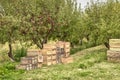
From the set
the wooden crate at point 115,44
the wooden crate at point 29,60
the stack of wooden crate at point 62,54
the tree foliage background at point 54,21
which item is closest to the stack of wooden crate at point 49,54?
the stack of wooden crate at point 62,54

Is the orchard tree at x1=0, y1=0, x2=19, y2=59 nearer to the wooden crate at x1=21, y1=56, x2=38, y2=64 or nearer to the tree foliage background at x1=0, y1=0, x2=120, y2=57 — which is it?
the tree foliage background at x1=0, y1=0, x2=120, y2=57

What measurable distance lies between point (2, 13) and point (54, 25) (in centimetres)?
482

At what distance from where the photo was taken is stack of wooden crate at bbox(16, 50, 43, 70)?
17.8 meters

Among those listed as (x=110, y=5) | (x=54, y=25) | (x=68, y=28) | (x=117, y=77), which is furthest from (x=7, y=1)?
(x=117, y=77)

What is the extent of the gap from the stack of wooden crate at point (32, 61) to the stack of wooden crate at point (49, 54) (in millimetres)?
485

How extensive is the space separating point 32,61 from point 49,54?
2178 mm

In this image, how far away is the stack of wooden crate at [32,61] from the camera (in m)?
17.8

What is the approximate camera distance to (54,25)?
25719 mm

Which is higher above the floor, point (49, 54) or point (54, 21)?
point (54, 21)

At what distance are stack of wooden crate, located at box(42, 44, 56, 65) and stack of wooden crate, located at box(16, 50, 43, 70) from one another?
0.48 m

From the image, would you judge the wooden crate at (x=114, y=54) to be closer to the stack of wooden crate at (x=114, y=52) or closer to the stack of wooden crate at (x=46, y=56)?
the stack of wooden crate at (x=114, y=52)

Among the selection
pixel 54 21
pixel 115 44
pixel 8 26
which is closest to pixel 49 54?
pixel 8 26

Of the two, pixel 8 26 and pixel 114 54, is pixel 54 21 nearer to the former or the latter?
pixel 8 26

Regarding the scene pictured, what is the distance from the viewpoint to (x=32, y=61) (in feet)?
60.0
